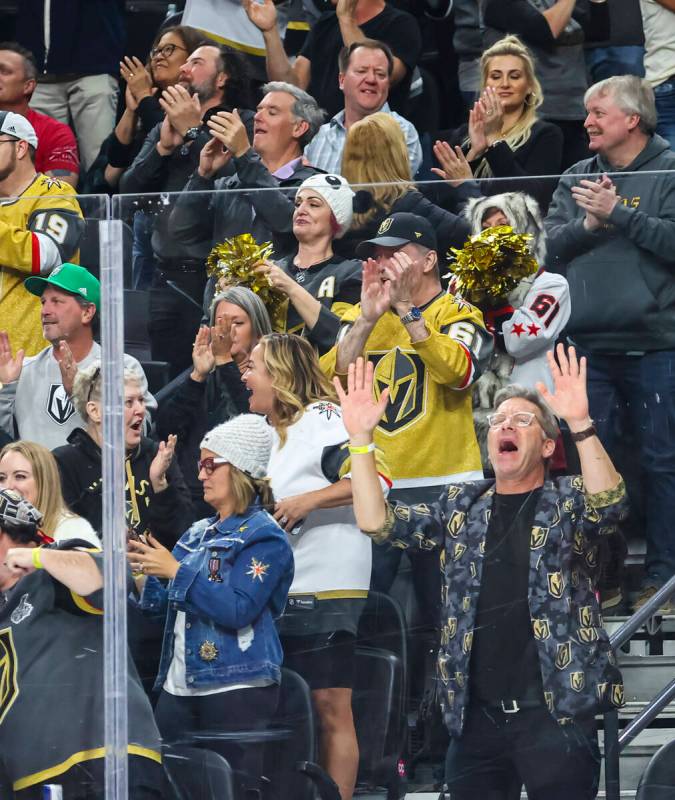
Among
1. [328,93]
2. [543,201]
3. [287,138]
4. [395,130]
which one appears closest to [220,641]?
[543,201]

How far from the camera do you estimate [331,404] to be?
5.71 meters

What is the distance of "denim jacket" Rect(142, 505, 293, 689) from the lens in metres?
5.61

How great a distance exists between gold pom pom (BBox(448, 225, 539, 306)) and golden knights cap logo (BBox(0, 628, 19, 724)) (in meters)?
1.72

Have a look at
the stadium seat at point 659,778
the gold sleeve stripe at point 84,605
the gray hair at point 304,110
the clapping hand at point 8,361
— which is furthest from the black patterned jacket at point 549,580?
the gray hair at point 304,110

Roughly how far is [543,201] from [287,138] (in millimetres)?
2000

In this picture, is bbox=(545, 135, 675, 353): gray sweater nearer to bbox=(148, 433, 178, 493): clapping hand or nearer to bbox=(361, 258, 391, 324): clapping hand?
bbox=(361, 258, 391, 324): clapping hand

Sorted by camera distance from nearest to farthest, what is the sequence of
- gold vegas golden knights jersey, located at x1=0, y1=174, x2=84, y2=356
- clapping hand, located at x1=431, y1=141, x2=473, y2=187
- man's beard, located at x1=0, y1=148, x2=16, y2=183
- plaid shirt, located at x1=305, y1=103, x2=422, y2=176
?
gold vegas golden knights jersey, located at x1=0, y1=174, x2=84, y2=356 < man's beard, located at x1=0, y1=148, x2=16, y2=183 < clapping hand, located at x1=431, y1=141, x2=473, y2=187 < plaid shirt, located at x1=305, y1=103, x2=422, y2=176

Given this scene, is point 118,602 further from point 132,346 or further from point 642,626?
point 642,626

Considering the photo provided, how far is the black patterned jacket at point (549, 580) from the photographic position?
17.9 feet

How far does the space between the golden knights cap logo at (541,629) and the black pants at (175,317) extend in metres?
1.32

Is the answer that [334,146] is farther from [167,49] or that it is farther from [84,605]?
[84,605]

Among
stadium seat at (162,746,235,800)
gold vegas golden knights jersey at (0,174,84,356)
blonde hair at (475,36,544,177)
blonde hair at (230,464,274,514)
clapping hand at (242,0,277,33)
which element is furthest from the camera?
clapping hand at (242,0,277,33)

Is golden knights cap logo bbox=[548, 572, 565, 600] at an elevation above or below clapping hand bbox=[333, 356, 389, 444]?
below

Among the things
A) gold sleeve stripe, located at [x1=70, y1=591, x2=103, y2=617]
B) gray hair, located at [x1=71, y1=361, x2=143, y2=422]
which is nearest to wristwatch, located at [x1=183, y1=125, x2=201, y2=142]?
gray hair, located at [x1=71, y1=361, x2=143, y2=422]
